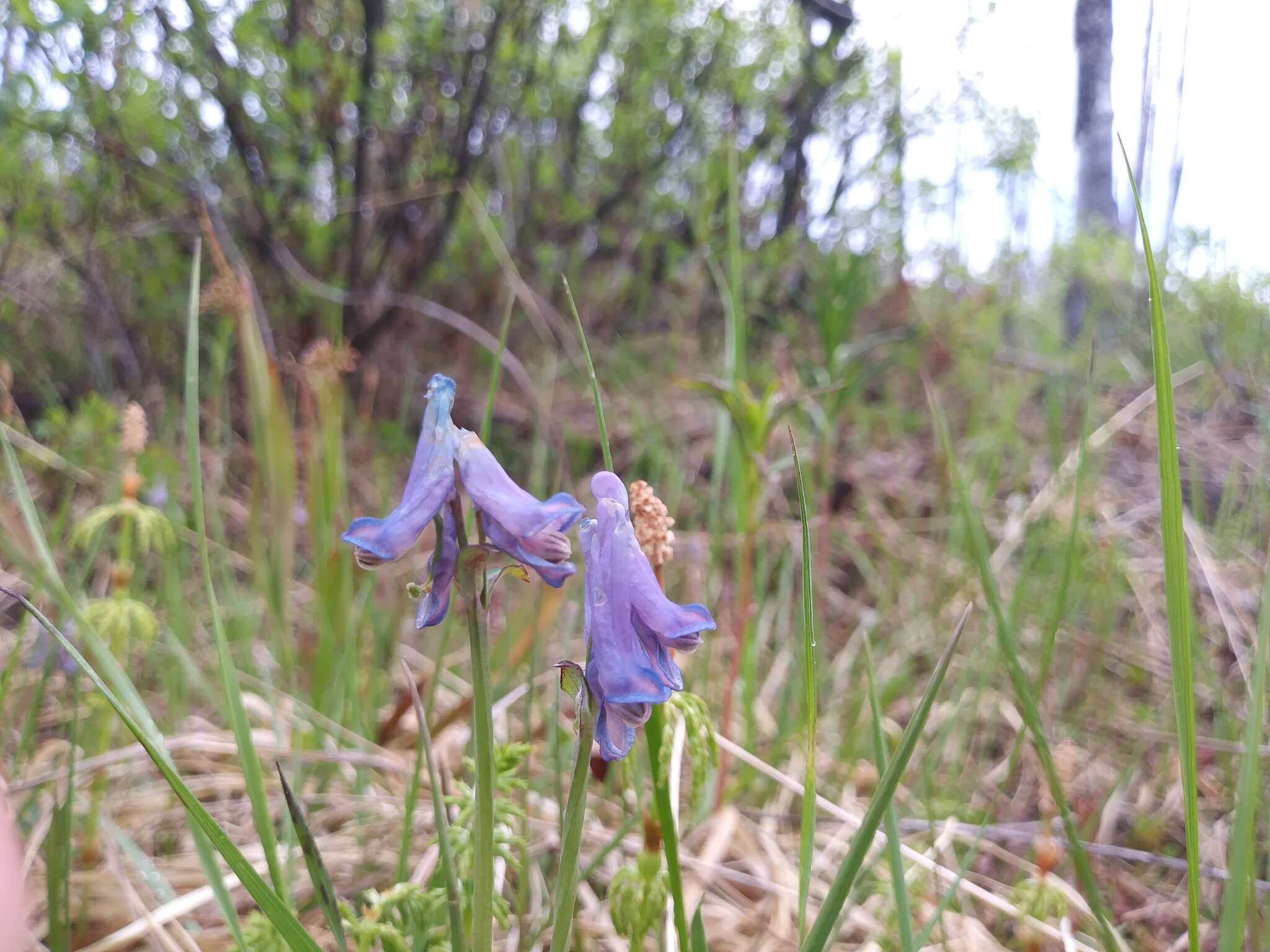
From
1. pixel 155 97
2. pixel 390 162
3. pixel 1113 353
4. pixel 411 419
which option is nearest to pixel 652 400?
pixel 411 419

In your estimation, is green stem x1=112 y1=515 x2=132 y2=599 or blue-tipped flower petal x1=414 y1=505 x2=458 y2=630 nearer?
blue-tipped flower petal x1=414 y1=505 x2=458 y2=630

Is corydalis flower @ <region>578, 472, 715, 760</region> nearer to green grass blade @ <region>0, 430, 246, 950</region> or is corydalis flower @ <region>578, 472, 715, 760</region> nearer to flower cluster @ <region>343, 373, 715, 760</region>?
flower cluster @ <region>343, 373, 715, 760</region>

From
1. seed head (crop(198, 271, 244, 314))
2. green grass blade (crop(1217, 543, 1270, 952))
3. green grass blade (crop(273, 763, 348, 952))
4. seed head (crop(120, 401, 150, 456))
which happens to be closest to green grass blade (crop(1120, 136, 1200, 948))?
green grass blade (crop(1217, 543, 1270, 952))

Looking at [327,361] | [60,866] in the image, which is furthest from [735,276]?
[60,866]

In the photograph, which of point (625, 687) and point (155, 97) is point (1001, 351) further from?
point (625, 687)

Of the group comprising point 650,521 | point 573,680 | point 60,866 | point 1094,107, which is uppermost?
point 1094,107

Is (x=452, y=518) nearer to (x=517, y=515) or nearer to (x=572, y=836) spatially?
(x=517, y=515)
